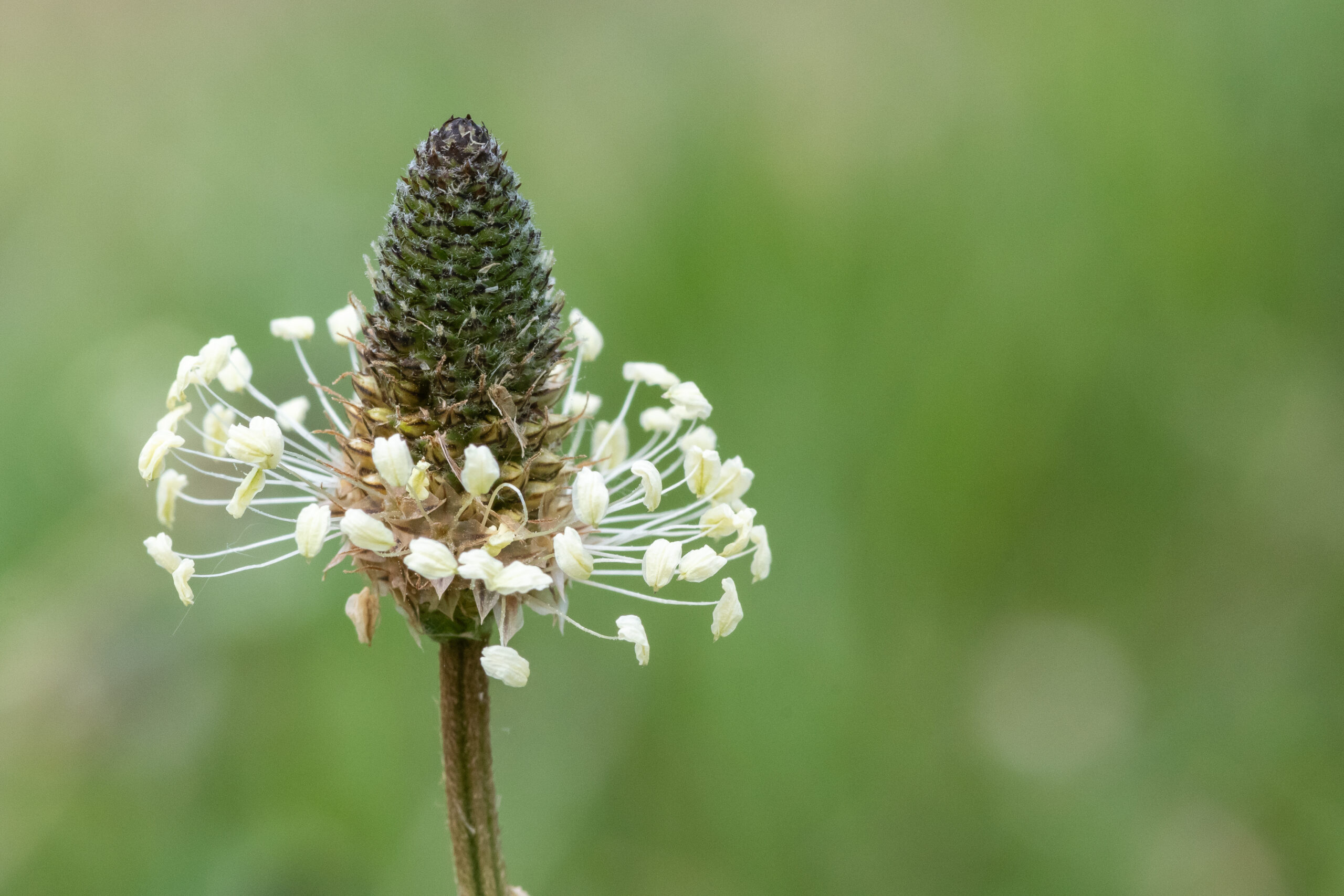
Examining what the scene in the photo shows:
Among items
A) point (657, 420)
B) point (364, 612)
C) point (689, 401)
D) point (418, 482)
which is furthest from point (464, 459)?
point (657, 420)

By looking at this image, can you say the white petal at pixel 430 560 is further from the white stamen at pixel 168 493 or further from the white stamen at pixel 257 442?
the white stamen at pixel 168 493

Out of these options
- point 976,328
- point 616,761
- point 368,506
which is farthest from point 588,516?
point 976,328

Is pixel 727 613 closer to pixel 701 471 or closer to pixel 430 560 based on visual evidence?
pixel 701 471

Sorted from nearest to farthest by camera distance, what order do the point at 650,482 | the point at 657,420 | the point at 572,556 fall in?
the point at 572,556
the point at 650,482
the point at 657,420

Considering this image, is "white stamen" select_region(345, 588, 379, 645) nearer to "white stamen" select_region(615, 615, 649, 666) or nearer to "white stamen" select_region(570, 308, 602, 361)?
"white stamen" select_region(615, 615, 649, 666)

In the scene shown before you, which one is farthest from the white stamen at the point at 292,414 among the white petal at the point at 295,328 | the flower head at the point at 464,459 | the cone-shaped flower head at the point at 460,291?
the cone-shaped flower head at the point at 460,291

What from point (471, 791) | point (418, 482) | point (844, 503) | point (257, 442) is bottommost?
point (844, 503)

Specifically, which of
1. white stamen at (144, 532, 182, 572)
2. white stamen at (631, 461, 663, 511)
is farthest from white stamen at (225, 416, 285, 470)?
white stamen at (631, 461, 663, 511)

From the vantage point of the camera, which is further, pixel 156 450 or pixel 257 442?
pixel 156 450
